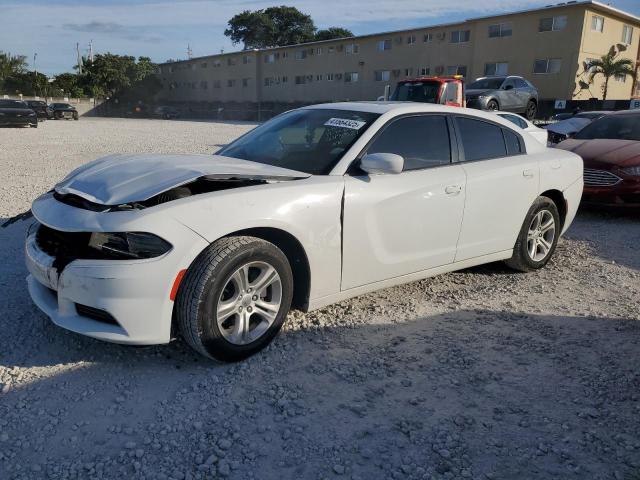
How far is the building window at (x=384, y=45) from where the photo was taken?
135 ft

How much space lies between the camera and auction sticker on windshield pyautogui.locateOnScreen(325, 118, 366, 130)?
388cm

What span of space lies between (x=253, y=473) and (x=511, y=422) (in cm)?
135

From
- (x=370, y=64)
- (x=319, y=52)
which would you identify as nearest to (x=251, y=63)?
(x=319, y=52)

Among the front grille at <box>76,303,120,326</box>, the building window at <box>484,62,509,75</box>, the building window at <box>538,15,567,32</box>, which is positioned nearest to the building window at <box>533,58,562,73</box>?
the building window at <box>538,15,567,32</box>

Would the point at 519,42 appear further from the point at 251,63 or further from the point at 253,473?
the point at 253,473

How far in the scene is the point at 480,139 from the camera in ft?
14.9

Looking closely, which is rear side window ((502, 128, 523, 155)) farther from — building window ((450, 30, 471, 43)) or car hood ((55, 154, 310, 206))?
building window ((450, 30, 471, 43))

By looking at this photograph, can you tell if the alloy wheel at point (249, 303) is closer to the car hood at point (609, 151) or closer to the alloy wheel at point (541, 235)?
the alloy wheel at point (541, 235)

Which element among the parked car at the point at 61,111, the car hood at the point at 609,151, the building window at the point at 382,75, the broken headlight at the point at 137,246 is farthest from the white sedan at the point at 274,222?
the parked car at the point at 61,111

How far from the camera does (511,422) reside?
9.00ft

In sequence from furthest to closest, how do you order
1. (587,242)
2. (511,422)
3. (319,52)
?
1. (319,52)
2. (587,242)
3. (511,422)

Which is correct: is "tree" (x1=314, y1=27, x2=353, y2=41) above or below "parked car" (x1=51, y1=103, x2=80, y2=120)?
above

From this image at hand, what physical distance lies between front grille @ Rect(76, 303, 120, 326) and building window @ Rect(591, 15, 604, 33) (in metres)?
35.4

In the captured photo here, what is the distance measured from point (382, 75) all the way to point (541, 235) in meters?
39.4
